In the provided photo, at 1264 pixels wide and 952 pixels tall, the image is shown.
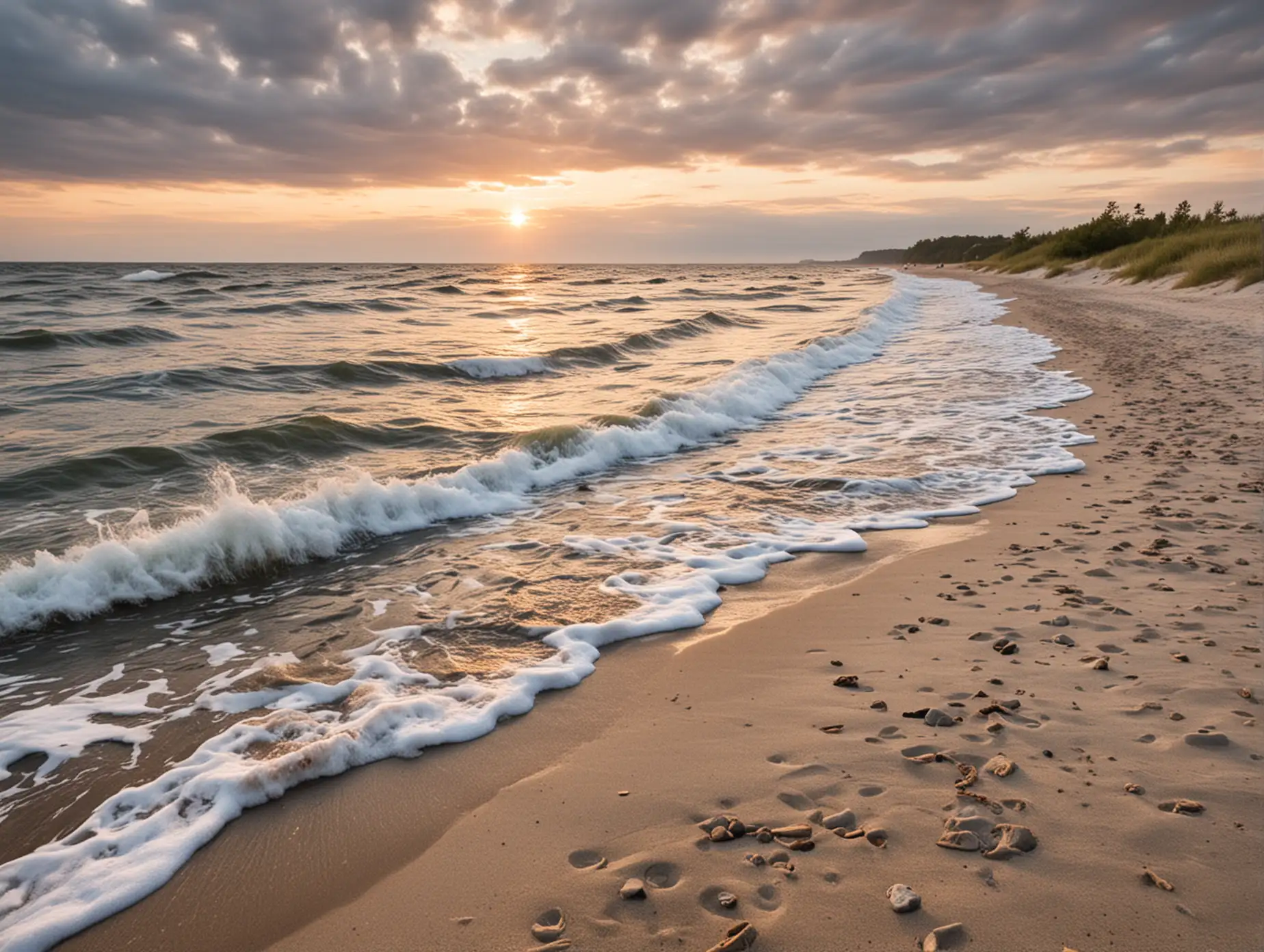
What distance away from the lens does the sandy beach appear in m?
2.37

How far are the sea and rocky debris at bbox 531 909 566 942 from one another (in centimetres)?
138

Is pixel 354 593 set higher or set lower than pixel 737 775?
lower

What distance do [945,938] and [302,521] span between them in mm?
5965

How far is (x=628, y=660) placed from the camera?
4.44 m

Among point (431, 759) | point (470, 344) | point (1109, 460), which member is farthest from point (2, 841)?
point (470, 344)

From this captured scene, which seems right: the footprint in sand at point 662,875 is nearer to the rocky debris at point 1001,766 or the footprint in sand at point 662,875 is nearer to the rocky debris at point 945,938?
the rocky debris at point 945,938

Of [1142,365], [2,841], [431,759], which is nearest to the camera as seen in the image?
[2,841]

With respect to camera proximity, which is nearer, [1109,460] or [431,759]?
[431,759]

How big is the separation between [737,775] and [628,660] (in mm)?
1399

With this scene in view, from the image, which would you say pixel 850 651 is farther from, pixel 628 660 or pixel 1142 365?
pixel 1142 365

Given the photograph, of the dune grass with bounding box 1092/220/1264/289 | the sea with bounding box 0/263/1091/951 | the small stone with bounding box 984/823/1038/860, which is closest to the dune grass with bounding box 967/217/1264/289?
the dune grass with bounding box 1092/220/1264/289

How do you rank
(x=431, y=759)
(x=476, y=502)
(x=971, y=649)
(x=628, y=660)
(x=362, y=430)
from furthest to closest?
(x=362, y=430) < (x=476, y=502) < (x=628, y=660) < (x=971, y=649) < (x=431, y=759)

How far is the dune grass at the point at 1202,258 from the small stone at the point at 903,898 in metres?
26.7

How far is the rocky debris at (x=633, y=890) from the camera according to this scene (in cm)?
248
